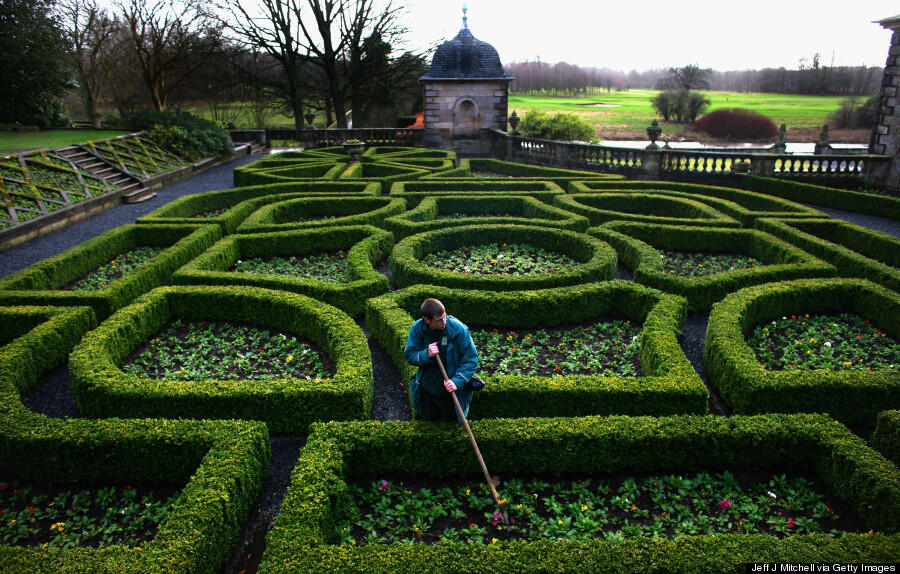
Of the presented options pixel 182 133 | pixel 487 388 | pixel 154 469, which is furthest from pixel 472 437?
pixel 182 133

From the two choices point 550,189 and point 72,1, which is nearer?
point 550,189

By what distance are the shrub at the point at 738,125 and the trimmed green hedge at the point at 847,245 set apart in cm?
4167

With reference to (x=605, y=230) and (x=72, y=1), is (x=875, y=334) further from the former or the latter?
(x=72, y=1)

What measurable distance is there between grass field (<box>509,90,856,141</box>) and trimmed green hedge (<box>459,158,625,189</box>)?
30.9 metres

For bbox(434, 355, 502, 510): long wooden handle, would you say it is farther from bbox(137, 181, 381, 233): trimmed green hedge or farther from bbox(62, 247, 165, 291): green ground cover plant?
bbox(137, 181, 381, 233): trimmed green hedge

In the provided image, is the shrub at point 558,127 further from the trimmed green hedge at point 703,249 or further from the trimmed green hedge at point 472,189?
the trimmed green hedge at point 703,249

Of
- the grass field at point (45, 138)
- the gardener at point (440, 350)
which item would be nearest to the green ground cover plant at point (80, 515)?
the gardener at point (440, 350)

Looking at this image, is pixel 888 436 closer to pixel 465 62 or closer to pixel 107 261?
pixel 107 261

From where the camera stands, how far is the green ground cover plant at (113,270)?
1294 cm

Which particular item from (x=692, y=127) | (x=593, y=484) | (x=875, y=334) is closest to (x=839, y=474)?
(x=593, y=484)

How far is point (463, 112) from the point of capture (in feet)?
101

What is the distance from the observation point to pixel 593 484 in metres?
6.82

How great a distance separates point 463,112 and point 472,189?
12086 mm

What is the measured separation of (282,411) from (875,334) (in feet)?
36.5
